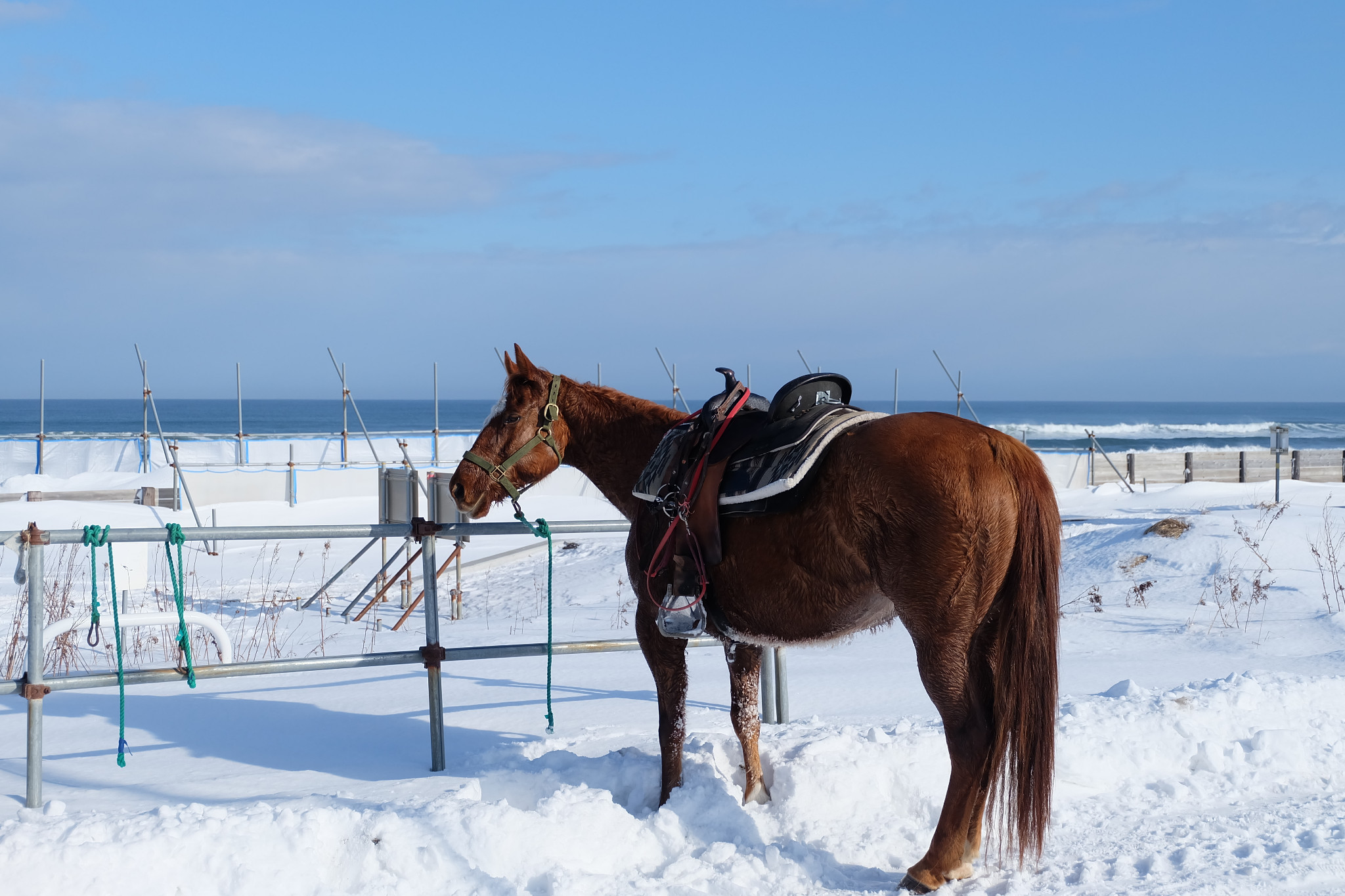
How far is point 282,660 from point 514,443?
4.87 feet

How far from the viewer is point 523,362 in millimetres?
4375

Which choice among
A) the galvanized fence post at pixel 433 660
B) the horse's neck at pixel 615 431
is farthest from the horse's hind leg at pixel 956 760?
the galvanized fence post at pixel 433 660

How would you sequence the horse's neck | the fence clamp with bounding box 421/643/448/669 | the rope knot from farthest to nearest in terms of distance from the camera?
1. the fence clamp with bounding box 421/643/448/669
2. the horse's neck
3. the rope knot

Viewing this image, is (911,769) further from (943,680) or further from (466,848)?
(466,848)

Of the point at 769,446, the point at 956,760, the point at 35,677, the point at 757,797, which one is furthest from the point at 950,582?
the point at 35,677

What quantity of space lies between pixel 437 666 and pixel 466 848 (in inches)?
54.2

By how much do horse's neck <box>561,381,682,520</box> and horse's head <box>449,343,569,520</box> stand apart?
9 cm

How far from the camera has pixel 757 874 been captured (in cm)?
351

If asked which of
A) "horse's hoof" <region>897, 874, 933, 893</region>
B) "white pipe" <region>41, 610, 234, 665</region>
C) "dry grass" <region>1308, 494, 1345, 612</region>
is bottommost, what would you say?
"horse's hoof" <region>897, 874, 933, 893</region>

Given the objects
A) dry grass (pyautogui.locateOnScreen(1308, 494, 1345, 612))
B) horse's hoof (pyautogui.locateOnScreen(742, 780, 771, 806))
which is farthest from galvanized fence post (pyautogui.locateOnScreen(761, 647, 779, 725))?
dry grass (pyautogui.locateOnScreen(1308, 494, 1345, 612))

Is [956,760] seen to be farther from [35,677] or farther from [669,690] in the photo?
[35,677]

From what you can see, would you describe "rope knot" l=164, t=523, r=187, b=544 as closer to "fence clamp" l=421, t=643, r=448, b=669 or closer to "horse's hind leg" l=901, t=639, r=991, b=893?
"fence clamp" l=421, t=643, r=448, b=669

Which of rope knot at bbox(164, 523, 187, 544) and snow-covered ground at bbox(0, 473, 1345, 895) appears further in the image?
rope knot at bbox(164, 523, 187, 544)

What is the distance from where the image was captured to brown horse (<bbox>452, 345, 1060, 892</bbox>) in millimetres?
3344
